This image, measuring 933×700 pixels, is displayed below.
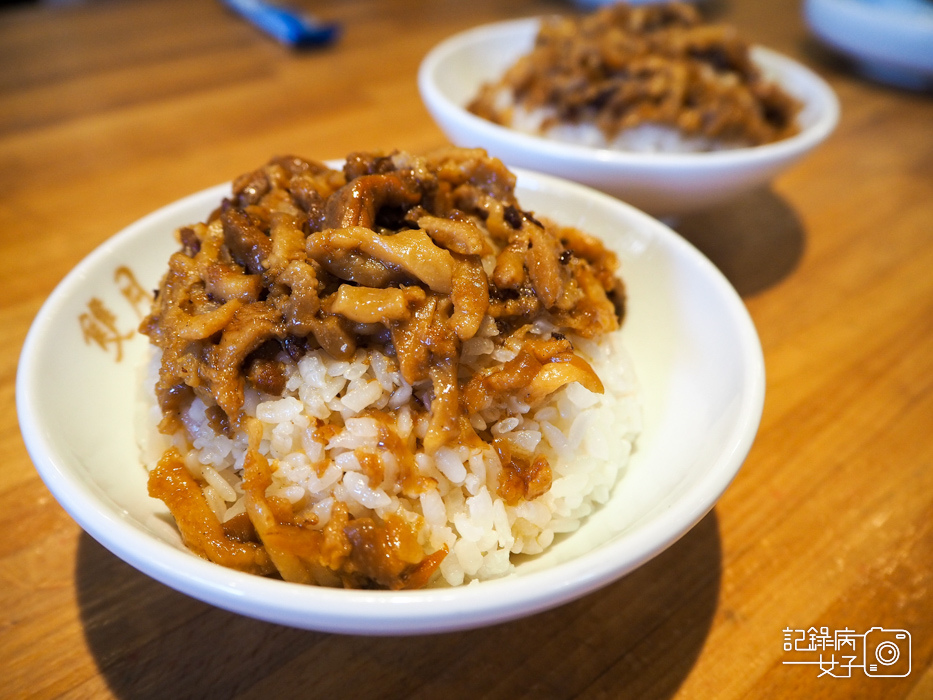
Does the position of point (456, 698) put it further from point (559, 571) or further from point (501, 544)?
point (559, 571)

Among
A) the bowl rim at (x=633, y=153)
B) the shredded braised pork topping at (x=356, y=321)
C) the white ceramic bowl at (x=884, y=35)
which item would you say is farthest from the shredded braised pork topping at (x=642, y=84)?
the white ceramic bowl at (x=884, y=35)

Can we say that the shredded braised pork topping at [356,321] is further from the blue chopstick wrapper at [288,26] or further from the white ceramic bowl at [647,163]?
the blue chopstick wrapper at [288,26]

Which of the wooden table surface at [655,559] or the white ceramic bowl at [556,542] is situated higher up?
the white ceramic bowl at [556,542]

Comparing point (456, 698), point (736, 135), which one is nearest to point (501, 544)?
point (456, 698)

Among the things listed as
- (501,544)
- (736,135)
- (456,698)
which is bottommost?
(456,698)

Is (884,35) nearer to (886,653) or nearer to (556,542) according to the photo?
(886,653)

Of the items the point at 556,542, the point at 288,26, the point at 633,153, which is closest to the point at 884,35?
the point at 633,153
